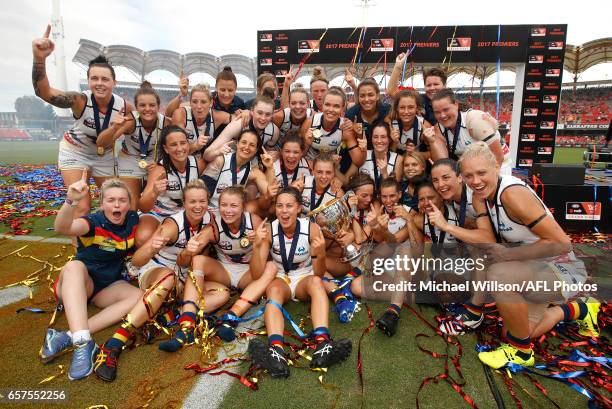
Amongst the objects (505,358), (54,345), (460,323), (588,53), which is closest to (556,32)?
(460,323)

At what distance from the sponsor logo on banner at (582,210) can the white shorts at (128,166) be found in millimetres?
5921

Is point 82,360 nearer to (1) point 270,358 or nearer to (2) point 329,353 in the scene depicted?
(1) point 270,358

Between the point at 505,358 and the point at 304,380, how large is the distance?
1.37 m

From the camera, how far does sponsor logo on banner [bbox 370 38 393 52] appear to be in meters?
11.7

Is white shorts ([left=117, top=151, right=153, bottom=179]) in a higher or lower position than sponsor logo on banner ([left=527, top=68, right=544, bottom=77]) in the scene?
lower

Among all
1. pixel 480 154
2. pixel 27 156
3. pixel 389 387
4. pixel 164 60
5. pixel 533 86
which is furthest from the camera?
pixel 164 60

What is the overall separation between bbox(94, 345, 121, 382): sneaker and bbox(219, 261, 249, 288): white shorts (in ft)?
3.60

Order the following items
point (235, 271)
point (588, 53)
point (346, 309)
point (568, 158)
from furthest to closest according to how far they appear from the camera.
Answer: point (588, 53), point (568, 158), point (235, 271), point (346, 309)

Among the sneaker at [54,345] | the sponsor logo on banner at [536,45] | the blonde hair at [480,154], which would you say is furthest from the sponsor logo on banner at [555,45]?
the sneaker at [54,345]

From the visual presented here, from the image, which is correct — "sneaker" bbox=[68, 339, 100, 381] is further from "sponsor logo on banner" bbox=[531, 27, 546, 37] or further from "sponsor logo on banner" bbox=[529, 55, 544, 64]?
"sponsor logo on banner" bbox=[531, 27, 546, 37]

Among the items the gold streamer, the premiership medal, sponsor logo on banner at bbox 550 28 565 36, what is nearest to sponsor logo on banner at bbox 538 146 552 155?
sponsor logo on banner at bbox 550 28 565 36

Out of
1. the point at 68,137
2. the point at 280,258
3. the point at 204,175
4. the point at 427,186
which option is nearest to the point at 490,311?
the point at 427,186

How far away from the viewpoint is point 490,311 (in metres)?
3.04

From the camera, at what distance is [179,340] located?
2480mm
